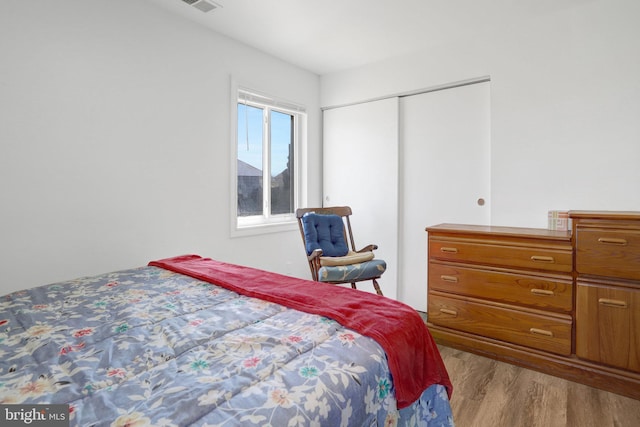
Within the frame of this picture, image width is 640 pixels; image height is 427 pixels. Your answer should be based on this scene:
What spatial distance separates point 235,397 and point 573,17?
3.28m

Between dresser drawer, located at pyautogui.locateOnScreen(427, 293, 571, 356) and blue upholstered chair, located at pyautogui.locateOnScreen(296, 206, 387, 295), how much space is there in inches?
22.4

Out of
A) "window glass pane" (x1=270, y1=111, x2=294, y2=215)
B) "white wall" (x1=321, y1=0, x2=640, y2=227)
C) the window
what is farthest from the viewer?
"window glass pane" (x1=270, y1=111, x2=294, y2=215)

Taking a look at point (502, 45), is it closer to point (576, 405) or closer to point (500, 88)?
point (500, 88)

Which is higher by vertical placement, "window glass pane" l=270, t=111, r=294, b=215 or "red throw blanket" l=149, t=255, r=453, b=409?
"window glass pane" l=270, t=111, r=294, b=215

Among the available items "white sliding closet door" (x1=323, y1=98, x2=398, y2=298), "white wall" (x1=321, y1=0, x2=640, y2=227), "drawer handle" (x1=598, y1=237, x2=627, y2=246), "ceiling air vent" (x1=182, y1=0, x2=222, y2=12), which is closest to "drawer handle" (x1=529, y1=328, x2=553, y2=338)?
"drawer handle" (x1=598, y1=237, x2=627, y2=246)

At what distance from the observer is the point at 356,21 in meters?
2.67

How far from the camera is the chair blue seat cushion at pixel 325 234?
304 centimetres

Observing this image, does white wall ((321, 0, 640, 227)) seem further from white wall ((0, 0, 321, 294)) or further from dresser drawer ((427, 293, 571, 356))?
white wall ((0, 0, 321, 294))

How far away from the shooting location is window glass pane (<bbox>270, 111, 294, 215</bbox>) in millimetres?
3609

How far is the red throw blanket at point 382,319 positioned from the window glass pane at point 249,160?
1.74 metres

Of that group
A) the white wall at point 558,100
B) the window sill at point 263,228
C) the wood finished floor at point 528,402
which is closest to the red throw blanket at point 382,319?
the wood finished floor at point 528,402

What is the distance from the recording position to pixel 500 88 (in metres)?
2.77

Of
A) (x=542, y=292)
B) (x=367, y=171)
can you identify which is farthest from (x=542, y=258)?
(x=367, y=171)

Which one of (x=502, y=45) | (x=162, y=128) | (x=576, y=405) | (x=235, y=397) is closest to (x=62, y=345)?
(x=235, y=397)
